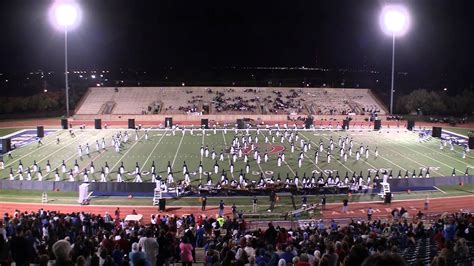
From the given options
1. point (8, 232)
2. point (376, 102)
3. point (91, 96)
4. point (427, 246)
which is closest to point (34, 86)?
point (91, 96)

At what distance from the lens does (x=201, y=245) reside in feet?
39.6

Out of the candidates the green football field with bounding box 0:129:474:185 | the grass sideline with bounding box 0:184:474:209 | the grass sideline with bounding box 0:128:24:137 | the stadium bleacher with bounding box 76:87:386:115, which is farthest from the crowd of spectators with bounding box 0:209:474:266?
the stadium bleacher with bounding box 76:87:386:115

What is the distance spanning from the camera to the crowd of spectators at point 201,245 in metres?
6.82

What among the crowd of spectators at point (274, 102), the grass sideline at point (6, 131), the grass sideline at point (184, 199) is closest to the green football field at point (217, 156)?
the grass sideline at point (184, 199)

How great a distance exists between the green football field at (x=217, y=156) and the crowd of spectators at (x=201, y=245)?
11.6 meters

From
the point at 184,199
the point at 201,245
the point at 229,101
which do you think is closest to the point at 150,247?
the point at 201,245

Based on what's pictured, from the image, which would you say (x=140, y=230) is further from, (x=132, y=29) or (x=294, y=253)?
(x=132, y=29)

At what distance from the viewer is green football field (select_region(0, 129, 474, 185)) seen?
26.2m

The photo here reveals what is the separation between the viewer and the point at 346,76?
78.2 metres

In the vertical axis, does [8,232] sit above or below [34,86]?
below

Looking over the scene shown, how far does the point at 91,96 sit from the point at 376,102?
3276 cm

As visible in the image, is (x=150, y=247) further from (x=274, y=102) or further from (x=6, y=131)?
(x=274, y=102)

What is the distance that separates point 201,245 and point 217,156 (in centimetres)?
1771

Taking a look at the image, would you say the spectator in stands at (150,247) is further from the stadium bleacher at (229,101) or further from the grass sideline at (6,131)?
the stadium bleacher at (229,101)
